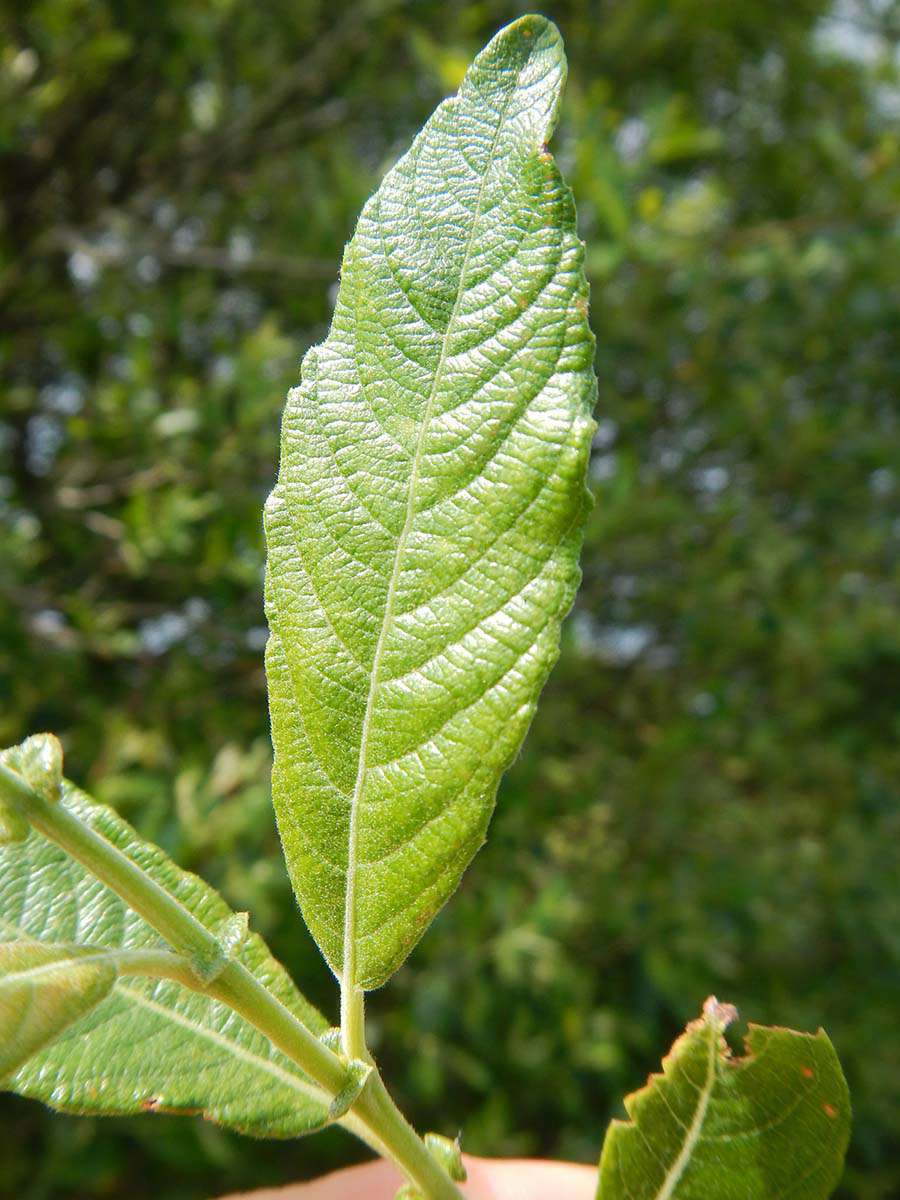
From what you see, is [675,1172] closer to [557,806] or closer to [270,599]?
[270,599]

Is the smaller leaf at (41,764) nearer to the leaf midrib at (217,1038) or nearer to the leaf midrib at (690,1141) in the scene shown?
the leaf midrib at (217,1038)

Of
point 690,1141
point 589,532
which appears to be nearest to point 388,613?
point 690,1141

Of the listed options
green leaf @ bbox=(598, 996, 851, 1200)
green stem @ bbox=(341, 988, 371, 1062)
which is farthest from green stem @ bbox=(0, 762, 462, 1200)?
green leaf @ bbox=(598, 996, 851, 1200)

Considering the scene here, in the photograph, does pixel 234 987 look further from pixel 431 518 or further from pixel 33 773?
pixel 431 518

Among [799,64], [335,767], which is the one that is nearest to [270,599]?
[335,767]

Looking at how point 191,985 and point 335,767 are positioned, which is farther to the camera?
point 335,767

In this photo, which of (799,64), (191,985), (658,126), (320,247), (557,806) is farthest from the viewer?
(799,64)

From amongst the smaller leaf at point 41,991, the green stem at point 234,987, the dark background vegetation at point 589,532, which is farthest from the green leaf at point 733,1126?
the dark background vegetation at point 589,532
